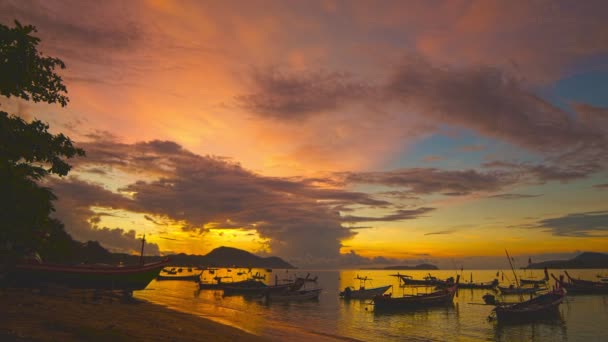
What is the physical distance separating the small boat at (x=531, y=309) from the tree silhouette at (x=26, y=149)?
43879 mm

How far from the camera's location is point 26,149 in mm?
11000

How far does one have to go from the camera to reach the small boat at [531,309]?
135 ft

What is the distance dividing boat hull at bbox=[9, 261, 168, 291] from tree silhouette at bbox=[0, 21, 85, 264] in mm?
27714

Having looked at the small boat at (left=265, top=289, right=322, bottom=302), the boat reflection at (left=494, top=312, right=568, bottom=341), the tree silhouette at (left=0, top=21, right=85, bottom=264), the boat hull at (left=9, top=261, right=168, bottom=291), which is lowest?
the small boat at (left=265, top=289, right=322, bottom=302)

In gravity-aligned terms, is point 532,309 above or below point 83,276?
below

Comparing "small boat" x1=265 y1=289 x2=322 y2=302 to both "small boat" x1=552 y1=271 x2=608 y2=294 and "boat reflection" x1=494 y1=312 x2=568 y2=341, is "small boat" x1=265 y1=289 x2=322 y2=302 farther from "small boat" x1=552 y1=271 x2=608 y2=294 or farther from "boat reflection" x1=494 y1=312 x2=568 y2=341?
"small boat" x1=552 y1=271 x2=608 y2=294

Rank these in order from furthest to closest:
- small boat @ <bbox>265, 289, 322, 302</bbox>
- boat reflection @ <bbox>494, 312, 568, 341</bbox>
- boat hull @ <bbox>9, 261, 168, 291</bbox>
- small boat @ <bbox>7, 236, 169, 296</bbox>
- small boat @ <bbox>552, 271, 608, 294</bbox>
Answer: small boat @ <bbox>552, 271, 608, 294</bbox>, small boat @ <bbox>265, 289, 322, 302</bbox>, boat reflection @ <bbox>494, 312, 568, 341</bbox>, boat hull @ <bbox>9, 261, 168, 291</bbox>, small boat @ <bbox>7, 236, 169, 296</bbox>

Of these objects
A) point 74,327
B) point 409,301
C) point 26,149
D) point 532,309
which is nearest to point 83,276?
point 74,327

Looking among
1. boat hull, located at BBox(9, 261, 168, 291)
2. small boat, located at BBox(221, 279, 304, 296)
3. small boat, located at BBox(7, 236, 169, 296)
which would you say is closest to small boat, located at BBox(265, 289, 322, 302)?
small boat, located at BBox(221, 279, 304, 296)

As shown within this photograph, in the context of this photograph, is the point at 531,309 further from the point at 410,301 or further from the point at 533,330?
the point at 410,301

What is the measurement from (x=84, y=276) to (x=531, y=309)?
49135mm

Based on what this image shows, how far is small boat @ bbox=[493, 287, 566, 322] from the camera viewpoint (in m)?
41.2

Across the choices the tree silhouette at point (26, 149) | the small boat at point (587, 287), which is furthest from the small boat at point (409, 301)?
the tree silhouette at point (26, 149)

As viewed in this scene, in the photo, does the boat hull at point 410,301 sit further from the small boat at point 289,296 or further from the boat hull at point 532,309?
the small boat at point 289,296
